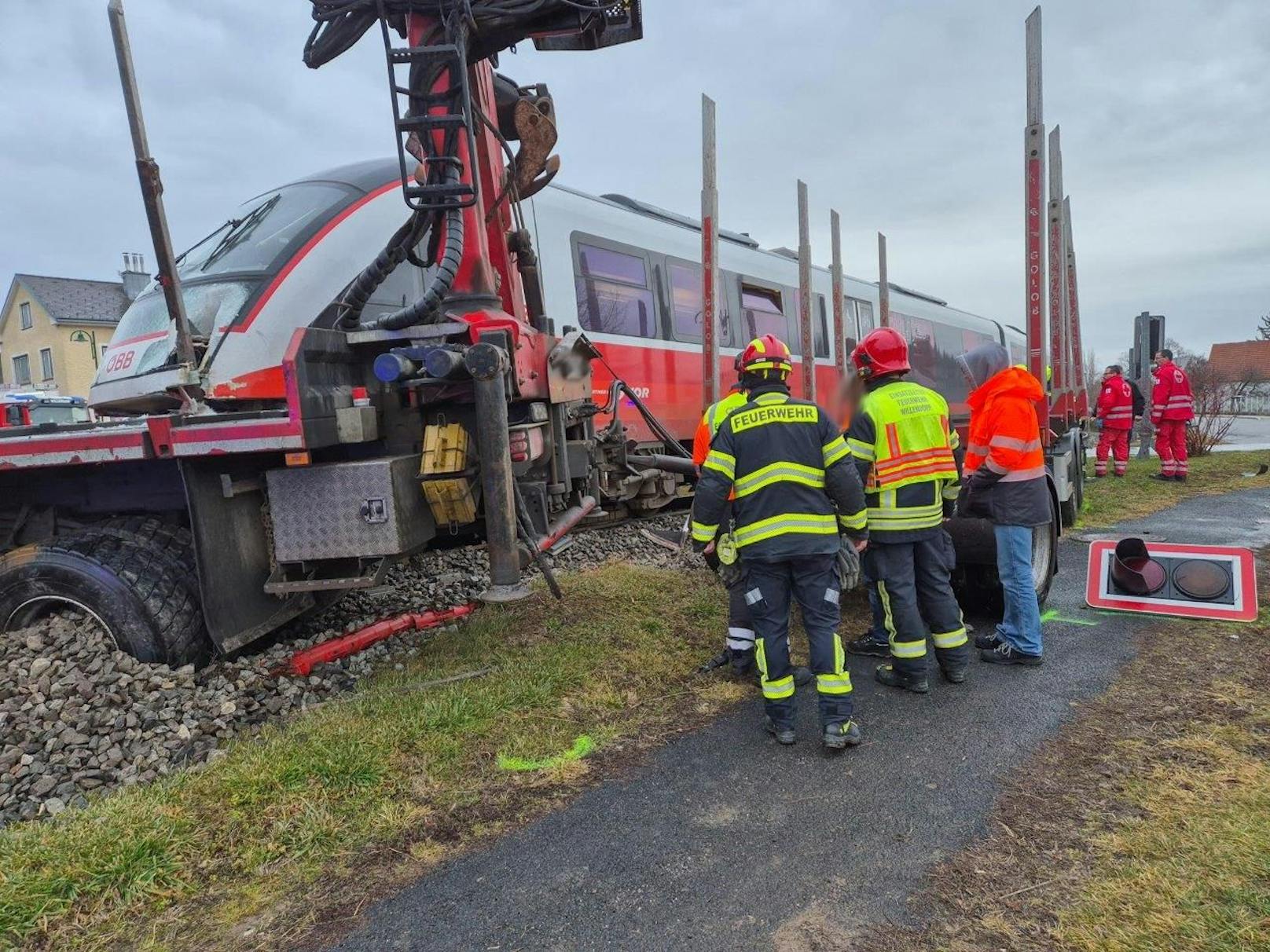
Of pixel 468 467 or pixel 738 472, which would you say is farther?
pixel 468 467

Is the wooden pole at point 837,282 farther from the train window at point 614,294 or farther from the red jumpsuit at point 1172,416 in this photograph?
the red jumpsuit at point 1172,416

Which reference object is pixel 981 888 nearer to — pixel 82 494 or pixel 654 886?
pixel 654 886

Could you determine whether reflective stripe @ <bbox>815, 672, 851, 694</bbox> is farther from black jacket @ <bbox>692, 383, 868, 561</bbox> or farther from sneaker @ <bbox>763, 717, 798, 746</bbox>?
black jacket @ <bbox>692, 383, 868, 561</bbox>

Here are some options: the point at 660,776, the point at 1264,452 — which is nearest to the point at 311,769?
the point at 660,776

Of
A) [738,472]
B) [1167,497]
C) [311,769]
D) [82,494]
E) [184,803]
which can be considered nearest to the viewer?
[184,803]

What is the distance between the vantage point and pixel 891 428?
3771mm

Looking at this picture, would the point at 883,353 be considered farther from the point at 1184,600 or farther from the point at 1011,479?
the point at 1184,600

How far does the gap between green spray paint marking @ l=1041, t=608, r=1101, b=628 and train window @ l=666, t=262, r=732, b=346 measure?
494 centimetres

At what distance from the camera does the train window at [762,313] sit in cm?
975

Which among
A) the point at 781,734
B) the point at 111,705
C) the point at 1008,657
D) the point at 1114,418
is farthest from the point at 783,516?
the point at 1114,418

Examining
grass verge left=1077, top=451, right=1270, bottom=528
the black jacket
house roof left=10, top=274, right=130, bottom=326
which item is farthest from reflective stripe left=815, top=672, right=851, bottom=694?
house roof left=10, top=274, right=130, bottom=326

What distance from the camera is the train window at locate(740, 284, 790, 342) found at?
9.75 metres

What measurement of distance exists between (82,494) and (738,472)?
3472 millimetres

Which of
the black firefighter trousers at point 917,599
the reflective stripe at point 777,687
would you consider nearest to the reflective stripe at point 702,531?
the reflective stripe at point 777,687
